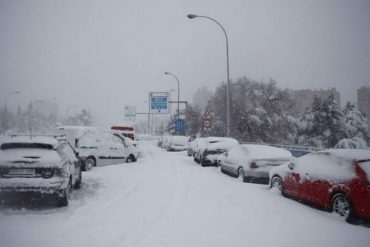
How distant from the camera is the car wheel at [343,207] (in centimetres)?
697

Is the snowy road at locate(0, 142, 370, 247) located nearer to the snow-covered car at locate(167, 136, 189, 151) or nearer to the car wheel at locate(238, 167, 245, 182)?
the car wheel at locate(238, 167, 245, 182)

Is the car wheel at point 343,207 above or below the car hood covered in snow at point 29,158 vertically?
below

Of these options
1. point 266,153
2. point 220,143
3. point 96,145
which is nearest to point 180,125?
point 220,143

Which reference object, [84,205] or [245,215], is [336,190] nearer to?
[245,215]

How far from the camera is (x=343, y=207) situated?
24.0 feet

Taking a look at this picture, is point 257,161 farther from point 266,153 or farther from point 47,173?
point 47,173

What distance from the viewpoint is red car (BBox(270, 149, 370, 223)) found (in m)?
6.80

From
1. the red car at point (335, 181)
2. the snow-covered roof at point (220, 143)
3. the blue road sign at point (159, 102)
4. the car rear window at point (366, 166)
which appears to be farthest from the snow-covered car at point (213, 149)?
the blue road sign at point (159, 102)

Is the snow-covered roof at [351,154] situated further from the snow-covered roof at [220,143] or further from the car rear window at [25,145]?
the snow-covered roof at [220,143]

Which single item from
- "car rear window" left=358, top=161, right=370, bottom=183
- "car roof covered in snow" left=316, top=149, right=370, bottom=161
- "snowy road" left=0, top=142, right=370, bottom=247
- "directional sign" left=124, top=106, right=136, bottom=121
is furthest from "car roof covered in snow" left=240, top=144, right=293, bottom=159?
"directional sign" left=124, top=106, right=136, bottom=121

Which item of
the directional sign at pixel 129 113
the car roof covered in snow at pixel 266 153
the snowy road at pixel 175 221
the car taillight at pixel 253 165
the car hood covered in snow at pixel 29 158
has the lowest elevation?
the snowy road at pixel 175 221

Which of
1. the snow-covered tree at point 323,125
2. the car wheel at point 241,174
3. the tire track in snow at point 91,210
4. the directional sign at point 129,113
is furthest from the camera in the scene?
the directional sign at point 129,113

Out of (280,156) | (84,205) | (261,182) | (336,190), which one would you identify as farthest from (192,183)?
(336,190)

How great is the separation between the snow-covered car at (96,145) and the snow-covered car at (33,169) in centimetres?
728
